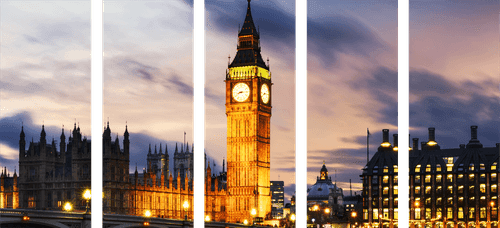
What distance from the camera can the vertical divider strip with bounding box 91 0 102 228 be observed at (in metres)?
9.55

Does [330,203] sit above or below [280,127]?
below

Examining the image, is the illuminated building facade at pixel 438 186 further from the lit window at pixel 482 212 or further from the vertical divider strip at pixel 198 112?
the vertical divider strip at pixel 198 112

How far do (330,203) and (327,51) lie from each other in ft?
279

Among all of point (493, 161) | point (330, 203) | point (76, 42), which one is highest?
point (76, 42)

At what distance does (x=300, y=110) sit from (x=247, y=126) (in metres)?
53.8

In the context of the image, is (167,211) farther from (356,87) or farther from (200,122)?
(200,122)

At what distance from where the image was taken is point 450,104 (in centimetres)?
1603

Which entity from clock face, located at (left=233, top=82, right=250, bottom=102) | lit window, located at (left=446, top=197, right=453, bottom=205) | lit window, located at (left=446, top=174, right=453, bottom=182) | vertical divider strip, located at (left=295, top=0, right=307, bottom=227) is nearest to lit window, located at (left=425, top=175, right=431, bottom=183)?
lit window, located at (left=446, top=174, right=453, bottom=182)

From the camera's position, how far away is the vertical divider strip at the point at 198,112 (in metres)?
9.56

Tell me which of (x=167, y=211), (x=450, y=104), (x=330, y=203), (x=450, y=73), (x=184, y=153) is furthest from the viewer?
(x=330, y=203)

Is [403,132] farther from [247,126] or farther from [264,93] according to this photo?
[264,93]

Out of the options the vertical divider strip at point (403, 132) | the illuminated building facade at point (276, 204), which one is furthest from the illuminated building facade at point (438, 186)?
the vertical divider strip at point (403, 132)

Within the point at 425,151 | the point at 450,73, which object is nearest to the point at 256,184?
the point at 425,151

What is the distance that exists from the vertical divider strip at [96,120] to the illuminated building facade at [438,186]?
4844 cm
